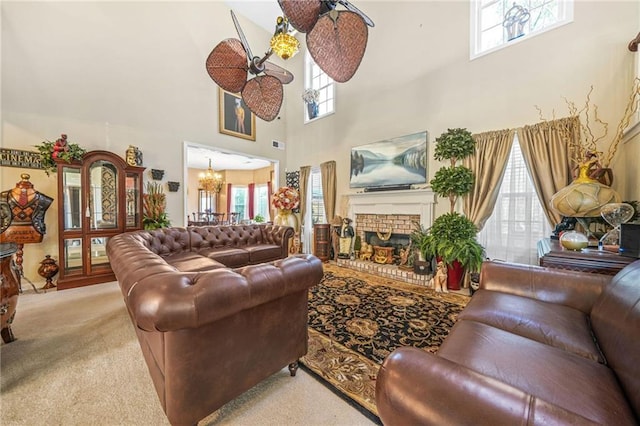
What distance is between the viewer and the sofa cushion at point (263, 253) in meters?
3.77

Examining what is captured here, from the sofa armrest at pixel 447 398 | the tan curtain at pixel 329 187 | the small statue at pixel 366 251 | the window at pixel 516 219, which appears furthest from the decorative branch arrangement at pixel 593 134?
the tan curtain at pixel 329 187

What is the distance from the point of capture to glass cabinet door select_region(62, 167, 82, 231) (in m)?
3.41

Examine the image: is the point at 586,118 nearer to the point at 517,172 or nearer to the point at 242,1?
the point at 517,172

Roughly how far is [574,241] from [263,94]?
9.65 feet

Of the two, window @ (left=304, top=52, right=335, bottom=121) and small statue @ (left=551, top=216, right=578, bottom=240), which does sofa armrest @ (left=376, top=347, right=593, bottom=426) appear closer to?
small statue @ (left=551, top=216, right=578, bottom=240)

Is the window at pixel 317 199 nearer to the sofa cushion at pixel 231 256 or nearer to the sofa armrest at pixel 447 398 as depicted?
the sofa cushion at pixel 231 256

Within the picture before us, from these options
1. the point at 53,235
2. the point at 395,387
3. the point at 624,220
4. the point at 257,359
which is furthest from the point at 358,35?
the point at 53,235

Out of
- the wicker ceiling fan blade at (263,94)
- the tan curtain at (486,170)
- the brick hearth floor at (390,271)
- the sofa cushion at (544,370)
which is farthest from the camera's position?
the brick hearth floor at (390,271)

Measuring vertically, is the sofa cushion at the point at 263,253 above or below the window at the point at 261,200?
below

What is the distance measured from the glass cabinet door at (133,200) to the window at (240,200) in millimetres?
6275

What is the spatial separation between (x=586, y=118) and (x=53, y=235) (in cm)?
721

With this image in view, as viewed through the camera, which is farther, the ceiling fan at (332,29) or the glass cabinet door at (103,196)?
the glass cabinet door at (103,196)

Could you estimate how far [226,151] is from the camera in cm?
541

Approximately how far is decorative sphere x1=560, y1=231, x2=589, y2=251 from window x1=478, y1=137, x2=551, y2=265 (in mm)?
1353
